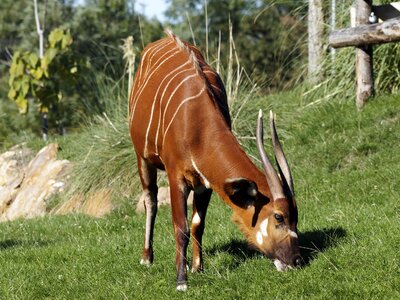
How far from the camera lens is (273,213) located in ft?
21.1

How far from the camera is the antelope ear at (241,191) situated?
6355 millimetres

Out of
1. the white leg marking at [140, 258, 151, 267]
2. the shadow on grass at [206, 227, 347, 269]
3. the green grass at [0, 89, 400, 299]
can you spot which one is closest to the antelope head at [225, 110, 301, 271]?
the green grass at [0, 89, 400, 299]

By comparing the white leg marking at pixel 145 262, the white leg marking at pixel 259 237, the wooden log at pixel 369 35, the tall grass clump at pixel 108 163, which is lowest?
the tall grass clump at pixel 108 163

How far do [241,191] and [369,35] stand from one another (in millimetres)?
5484

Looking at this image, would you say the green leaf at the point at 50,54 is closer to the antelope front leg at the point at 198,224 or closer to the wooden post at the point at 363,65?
the wooden post at the point at 363,65

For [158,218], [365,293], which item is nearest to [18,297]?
[365,293]

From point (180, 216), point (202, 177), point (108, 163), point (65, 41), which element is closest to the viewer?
point (202, 177)

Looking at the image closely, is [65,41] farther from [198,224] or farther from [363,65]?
[198,224]

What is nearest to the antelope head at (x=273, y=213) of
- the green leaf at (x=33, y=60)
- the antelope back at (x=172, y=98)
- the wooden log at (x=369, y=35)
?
the antelope back at (x=172, y=98)

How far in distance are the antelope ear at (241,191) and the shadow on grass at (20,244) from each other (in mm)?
3286

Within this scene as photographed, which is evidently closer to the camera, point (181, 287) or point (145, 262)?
point (181, 287)

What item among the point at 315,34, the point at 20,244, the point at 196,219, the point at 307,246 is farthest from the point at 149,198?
the point at 315,34

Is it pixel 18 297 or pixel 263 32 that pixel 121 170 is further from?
pixel 263 32

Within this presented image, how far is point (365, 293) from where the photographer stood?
600cm
